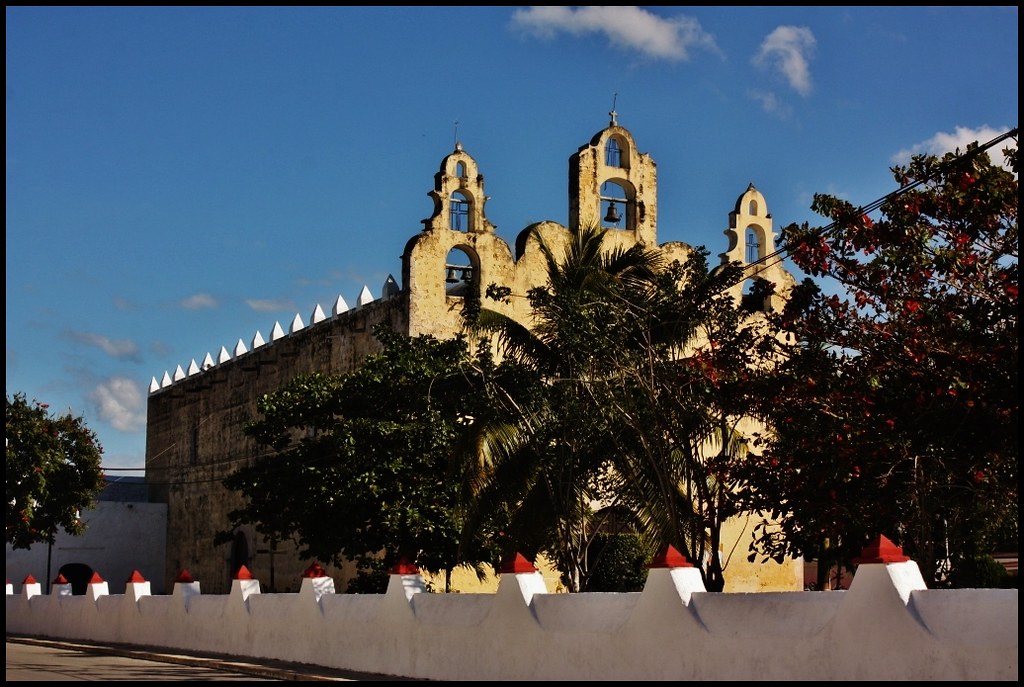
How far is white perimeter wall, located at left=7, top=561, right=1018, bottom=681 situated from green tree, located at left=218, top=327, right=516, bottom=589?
134 inches

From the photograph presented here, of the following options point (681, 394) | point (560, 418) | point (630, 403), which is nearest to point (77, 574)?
point (560, 418)

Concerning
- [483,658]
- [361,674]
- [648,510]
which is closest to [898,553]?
[483,658]

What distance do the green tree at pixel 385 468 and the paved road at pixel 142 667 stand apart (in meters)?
4.35

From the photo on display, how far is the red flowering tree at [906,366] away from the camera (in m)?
12.3

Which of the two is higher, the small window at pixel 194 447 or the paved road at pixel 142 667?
the small window at pixel 194 447

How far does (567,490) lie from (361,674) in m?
4.24

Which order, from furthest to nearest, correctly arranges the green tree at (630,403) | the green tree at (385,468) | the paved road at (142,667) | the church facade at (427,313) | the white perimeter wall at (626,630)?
the church facade at (427,313)
the green tree at (385,468)
the green tree at (630,403)
the paved road at (142,667)
the white perimeter wall at (626,630)

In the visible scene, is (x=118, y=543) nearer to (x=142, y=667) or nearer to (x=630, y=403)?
(x=142, y=667)

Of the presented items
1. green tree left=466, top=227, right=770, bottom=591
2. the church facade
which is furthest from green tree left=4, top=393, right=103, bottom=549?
green tree left=466, top=227, right=770, bottom=591

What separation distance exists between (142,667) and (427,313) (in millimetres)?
14305

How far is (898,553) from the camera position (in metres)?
10.2

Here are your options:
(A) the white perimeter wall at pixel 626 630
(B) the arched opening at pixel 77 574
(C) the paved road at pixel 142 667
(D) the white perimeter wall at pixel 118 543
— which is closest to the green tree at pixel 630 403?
(A) the white perimeter wall at pixel 626 630

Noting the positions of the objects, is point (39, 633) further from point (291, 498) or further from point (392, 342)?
point (392, 342)

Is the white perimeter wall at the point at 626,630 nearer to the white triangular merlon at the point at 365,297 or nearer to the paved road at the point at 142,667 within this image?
the paved road at the point at 142,667
